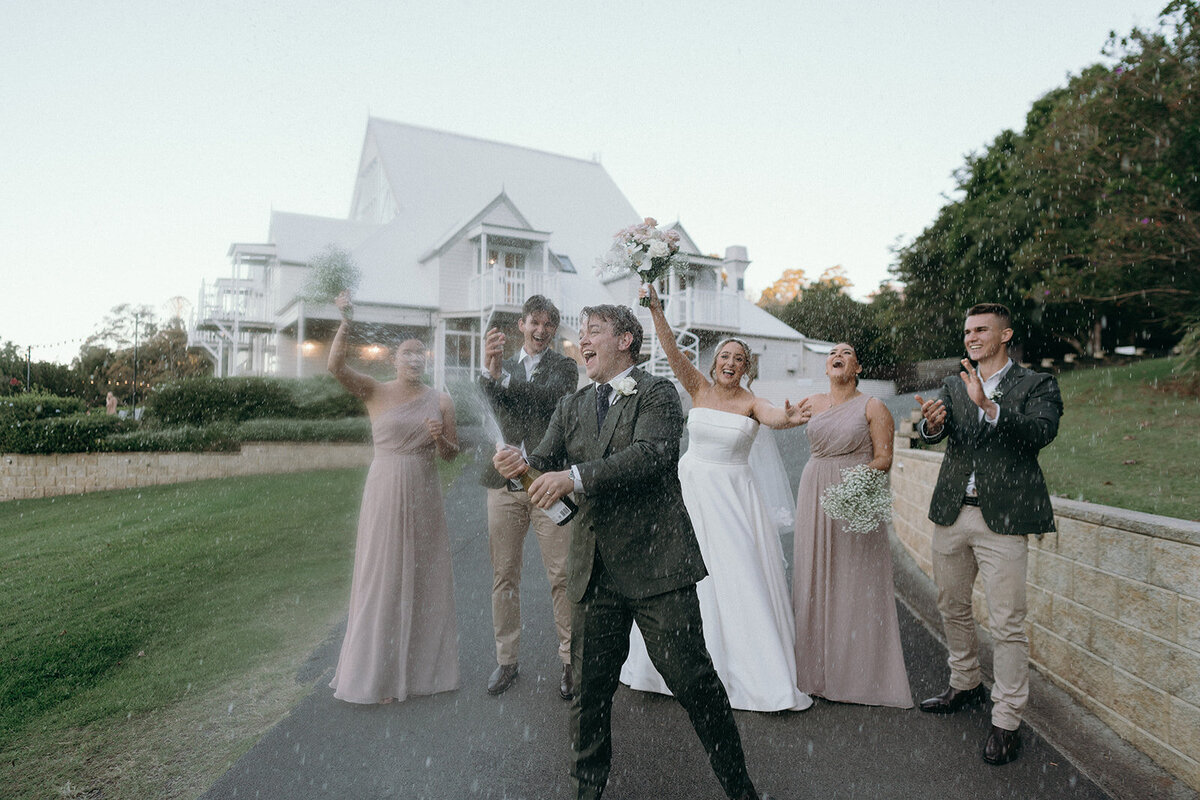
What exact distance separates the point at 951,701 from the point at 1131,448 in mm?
6478

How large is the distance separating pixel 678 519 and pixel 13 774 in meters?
3.76

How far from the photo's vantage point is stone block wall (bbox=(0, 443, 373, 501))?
15891mm

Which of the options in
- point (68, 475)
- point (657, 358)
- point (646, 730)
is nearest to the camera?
point (646, 730)

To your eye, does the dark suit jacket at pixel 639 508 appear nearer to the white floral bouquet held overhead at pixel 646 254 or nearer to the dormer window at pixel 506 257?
the white floral bouquet held overhead at pixel 646 254

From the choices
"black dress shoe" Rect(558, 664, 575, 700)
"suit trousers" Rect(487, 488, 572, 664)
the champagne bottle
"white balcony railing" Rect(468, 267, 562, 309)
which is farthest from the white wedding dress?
"white balcony railing" Rect(468, 267, 562, 309)

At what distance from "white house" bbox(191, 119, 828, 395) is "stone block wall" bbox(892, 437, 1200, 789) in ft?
53.1

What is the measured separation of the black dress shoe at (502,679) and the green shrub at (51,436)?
15.4 metres

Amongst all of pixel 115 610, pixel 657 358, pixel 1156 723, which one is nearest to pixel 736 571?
pixel 1156 723

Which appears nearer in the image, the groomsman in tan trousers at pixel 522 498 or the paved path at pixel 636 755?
the paved path at pixel 636 755

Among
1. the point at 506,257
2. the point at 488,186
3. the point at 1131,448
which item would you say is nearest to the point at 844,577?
the point at 1131,448

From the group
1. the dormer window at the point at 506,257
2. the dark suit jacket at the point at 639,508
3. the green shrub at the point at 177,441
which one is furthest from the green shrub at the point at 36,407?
the dark suit jacket at the point at 639,508

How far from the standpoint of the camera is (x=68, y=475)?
1600 cm

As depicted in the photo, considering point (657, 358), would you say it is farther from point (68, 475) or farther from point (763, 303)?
point (763, 303)

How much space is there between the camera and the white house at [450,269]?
2373 centimetres
